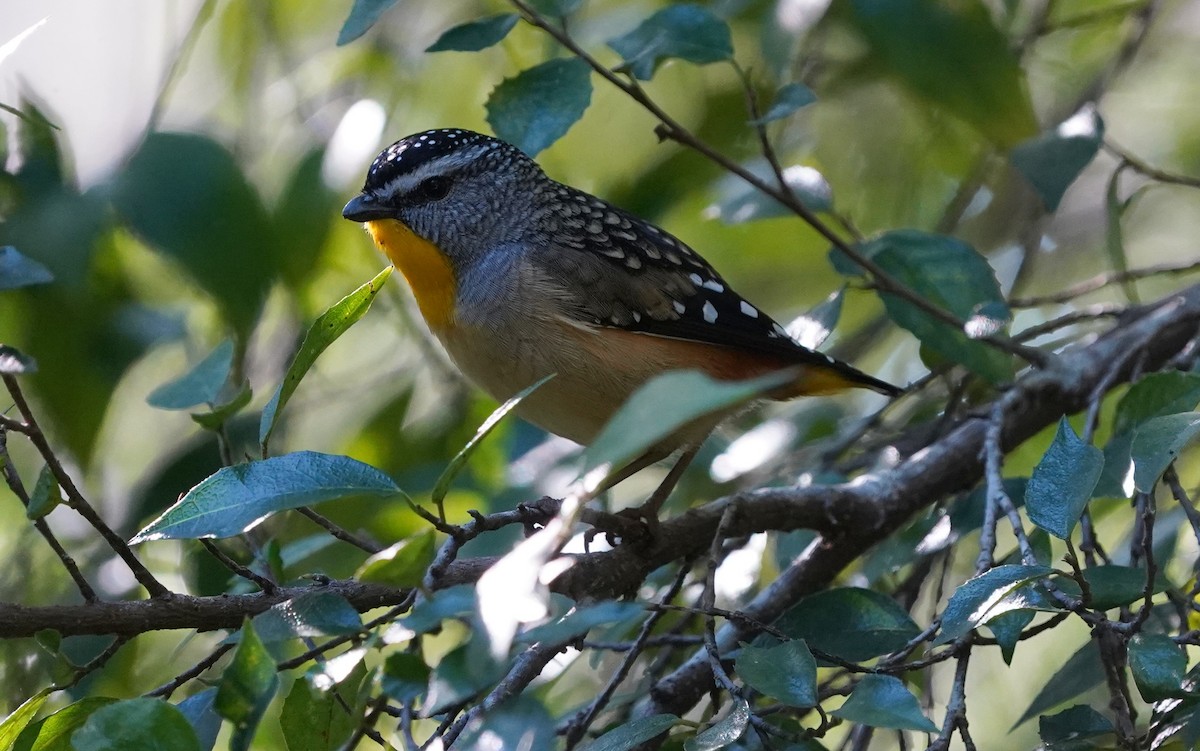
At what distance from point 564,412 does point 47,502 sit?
176cm

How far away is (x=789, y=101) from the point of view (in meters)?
3.18

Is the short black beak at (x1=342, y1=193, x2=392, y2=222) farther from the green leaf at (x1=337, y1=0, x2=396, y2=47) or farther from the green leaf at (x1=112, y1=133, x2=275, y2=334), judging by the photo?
the green leaf at (x1=337, y1=0, x2=396, y2=47)

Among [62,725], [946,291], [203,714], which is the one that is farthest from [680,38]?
[62,725]

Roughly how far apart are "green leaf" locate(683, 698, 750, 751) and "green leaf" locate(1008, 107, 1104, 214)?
2005 mm

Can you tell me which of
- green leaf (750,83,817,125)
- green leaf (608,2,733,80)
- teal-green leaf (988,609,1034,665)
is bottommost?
teal-green leaf (988,609,1034,665)

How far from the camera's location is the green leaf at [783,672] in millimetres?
1919

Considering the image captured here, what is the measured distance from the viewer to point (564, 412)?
3469mm

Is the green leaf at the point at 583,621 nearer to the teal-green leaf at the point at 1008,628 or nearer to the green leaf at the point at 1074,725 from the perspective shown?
the teal-green leaf at the point at 1008,628

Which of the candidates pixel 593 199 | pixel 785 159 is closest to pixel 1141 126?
pixel 785 159

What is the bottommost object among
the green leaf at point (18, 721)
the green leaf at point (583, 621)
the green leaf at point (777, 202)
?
the green leaf at point (18, 721)

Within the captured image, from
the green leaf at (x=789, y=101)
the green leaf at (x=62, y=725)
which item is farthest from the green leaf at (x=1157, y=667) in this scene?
the green leaf at (x=62, y=725)

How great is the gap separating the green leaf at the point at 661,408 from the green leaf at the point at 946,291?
2.00 m

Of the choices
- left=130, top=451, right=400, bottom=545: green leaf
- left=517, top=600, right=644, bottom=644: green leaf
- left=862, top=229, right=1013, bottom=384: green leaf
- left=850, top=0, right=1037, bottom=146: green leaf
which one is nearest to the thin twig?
left=130, top=451, right=400, bottom=545: green leaf

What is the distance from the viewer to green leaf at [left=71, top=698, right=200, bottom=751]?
65.2 inches
